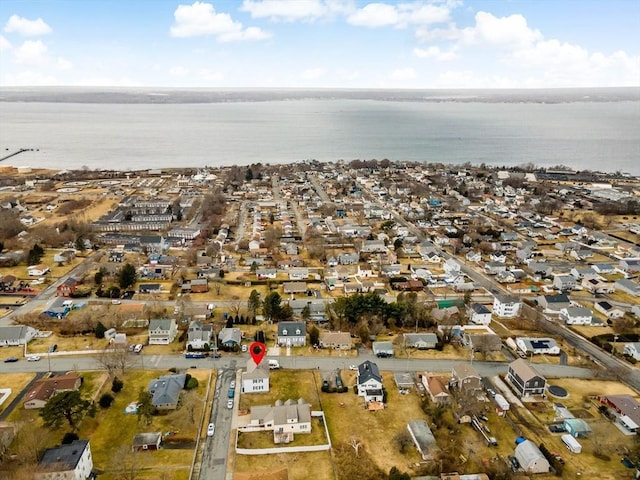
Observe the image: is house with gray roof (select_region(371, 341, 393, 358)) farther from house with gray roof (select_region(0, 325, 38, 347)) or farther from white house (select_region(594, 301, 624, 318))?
house with gray roof (select_region(0, 325, 38, 347))

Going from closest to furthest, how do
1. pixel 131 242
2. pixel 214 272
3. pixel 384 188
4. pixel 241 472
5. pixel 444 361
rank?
pixel 241 472 < pixel 444 361 < pixel 214 272 < pixel 131 242 < pixel 384 188

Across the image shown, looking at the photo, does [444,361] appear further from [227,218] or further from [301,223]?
[227,218]

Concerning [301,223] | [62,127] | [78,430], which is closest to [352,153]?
[301,223]

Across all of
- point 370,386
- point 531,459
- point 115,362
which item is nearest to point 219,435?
point 370,386

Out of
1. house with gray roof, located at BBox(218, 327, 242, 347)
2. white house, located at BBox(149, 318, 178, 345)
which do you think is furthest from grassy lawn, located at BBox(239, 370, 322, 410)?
white house, located at BBox(149, 318, 178, 345)

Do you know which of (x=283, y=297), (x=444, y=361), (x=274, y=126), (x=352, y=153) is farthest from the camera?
(x=274, y=126)
